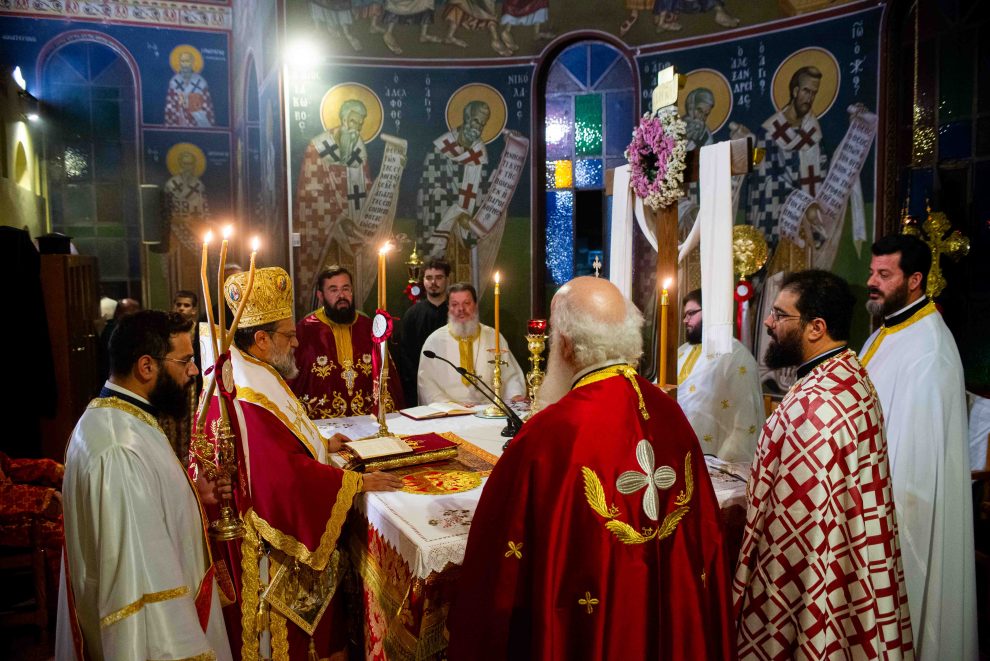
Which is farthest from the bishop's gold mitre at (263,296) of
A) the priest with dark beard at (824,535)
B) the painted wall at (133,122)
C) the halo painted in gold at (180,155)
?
the halo painted in gold at (180,155)

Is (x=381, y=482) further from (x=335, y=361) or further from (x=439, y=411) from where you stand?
(x=335, y=361)

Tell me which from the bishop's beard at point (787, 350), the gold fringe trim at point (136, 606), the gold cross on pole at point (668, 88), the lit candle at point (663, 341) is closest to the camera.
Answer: the gold fringe trim at point (136, 606)

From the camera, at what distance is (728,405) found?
4930 mm

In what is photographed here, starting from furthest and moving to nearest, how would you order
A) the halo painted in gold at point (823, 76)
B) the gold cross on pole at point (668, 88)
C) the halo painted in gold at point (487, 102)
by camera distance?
1. the halo painted in gold at point (487, 102)
2. the halo painted in gold at point (823, 76)
3. the gold cross on pole at point (668, 88)

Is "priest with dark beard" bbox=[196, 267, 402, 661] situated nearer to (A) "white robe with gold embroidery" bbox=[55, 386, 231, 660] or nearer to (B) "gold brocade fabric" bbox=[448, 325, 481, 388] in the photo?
(A) "white robe with gold embroidery" bbox=[55, 386, 231, 660]

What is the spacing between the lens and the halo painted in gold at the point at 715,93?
7.44m

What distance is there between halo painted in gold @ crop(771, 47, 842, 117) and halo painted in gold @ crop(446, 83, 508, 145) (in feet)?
10.2

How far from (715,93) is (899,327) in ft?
15.0

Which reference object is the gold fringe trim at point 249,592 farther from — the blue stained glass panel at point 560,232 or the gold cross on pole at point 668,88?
the blue stained glass panel at point 560,232

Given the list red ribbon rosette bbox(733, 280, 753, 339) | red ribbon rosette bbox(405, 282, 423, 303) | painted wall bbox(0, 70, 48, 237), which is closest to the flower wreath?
red ribbon rosette bbox(733, 280, 753, 339)

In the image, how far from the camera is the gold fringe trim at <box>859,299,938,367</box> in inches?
145

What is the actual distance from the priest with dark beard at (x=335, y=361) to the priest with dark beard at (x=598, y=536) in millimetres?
3696

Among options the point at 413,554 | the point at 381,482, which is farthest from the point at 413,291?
the point at 413,554

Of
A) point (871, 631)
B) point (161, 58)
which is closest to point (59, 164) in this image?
point (161, 58)
